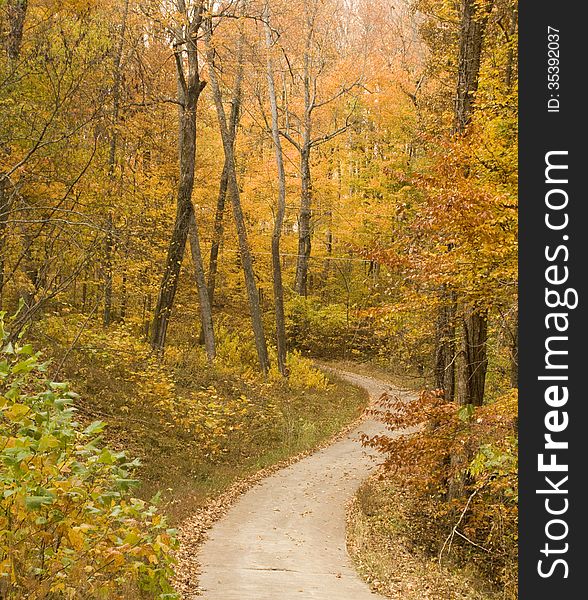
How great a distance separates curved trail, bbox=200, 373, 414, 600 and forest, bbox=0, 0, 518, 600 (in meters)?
0.32

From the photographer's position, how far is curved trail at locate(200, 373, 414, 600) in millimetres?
7730

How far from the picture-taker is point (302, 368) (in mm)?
24234

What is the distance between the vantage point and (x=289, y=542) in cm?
1000

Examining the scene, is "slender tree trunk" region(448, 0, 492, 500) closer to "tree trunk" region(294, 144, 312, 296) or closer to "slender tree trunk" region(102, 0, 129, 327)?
"slender tree trunk" region(102, 0, 129, 327)

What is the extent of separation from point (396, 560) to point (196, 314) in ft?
65.9

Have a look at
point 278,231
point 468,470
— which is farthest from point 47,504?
point 278,231

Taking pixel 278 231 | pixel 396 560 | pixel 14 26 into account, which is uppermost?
pixel 14 26

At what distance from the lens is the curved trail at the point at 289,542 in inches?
304

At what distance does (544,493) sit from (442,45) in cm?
1469

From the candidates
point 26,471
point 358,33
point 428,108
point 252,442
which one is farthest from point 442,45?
point 358,33

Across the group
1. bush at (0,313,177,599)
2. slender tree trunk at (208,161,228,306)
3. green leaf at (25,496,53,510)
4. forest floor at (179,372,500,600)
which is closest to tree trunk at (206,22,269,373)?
slender tree trunk at (208,161,228,306)

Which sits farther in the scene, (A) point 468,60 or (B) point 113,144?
(B) point 113,144

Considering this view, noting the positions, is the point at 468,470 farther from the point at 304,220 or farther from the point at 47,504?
the point at 304,220

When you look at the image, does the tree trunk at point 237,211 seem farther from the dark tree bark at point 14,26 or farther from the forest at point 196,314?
the dark tree bark at point 14,26
